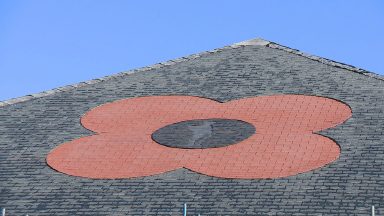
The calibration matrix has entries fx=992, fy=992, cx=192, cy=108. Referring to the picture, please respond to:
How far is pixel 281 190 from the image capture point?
22.7m

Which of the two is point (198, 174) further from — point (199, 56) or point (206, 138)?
point (199, 56)

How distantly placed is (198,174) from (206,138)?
8.07 feet

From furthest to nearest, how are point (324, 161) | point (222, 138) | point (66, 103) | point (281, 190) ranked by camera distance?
point (66, 103) < point (222, 138) < point (324, 161) < point (281, 190)

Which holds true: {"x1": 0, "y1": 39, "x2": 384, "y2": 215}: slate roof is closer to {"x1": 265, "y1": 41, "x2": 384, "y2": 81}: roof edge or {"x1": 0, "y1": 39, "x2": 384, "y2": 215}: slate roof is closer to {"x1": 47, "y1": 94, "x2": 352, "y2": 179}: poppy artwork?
{"x1": 265, "y1": 41, "x2": 384, "y2": 81}: roof edge

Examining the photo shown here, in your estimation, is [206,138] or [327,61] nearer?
[206,138]

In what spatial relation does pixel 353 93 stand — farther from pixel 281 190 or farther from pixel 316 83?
pixel 281 190

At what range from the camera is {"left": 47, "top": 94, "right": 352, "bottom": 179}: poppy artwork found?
24.6m

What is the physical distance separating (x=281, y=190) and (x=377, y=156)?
113 inches

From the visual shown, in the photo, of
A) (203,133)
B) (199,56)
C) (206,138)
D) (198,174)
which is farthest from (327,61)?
(198,174)

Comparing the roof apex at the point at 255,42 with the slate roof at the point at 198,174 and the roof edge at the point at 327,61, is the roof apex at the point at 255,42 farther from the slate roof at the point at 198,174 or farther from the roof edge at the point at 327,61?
the roof edge at the point at 327,61

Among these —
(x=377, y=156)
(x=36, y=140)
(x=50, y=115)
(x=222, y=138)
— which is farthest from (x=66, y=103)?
(x=377, y=156)

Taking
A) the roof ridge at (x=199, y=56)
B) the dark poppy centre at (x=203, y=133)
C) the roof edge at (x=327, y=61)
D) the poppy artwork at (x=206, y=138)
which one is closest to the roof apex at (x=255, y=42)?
the roof ridge at (x=199, y=56)

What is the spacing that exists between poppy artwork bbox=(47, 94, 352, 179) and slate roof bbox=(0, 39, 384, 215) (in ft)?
1.20

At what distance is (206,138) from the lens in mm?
26453
